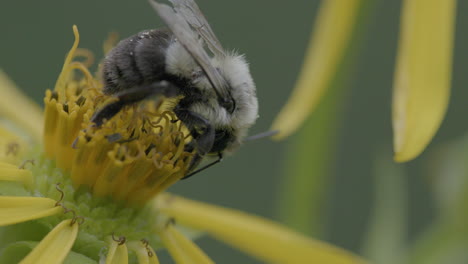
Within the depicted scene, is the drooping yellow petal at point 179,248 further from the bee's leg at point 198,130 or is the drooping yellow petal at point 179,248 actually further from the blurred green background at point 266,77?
the blurred green background at point 266,77

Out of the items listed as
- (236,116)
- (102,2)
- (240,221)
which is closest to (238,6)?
(102,2)

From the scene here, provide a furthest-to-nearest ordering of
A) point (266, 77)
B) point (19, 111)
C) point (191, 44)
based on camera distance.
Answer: point (266, 77) → point (19, 111) → point (191, 44)

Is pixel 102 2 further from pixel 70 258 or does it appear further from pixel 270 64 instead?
pixel 70 258

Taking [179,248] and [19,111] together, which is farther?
[19,111]

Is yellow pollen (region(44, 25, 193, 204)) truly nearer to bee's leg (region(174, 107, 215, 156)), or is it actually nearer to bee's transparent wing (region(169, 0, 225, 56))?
A: bee's leg (region(174, 107, 215, 156))

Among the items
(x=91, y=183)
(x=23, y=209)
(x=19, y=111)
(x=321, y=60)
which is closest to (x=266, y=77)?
(x=321, y=60)

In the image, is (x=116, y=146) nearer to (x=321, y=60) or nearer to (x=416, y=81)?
(x=416, y=81)

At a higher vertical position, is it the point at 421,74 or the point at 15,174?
the point at 15,174

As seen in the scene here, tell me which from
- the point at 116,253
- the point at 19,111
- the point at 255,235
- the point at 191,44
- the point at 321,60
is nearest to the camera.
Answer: the point at 191,44
